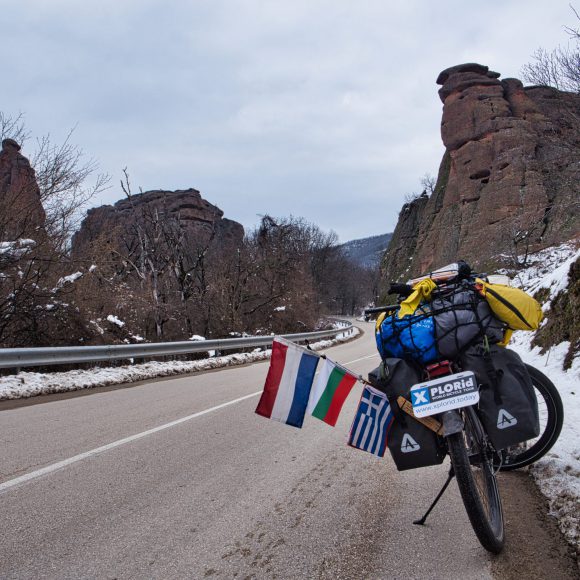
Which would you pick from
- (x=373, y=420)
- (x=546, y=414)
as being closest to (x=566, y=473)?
(x=546, y=414)

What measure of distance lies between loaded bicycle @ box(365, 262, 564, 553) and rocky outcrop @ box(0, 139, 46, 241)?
964cm

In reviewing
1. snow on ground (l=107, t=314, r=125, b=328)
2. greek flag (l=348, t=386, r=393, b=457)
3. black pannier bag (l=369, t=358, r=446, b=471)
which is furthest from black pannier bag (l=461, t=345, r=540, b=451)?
snow on ground (l=107, t=314, r=125, b=328)

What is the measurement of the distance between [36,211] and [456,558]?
419 inches

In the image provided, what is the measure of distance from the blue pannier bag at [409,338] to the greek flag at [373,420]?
10.5 inches

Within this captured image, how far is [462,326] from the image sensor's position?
2.56 meters

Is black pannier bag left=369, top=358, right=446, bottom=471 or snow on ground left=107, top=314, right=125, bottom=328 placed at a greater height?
snow on ground left=107, top=314, right=125, bottom=328

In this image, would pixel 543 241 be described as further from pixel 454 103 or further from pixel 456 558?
pixel 456 558

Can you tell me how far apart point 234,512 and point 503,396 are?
1852 mm

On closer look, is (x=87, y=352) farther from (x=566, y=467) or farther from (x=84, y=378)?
(x=566, y=467)

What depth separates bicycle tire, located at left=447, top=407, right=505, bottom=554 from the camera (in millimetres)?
2186

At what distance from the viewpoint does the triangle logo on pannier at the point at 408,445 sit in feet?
8.27

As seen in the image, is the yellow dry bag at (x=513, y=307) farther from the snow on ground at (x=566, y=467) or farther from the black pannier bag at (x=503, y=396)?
the snow on ground at (x=566, y=467)

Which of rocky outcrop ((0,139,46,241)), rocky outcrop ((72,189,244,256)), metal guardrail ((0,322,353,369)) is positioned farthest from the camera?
rocky outcrop ((72,189,244,256))

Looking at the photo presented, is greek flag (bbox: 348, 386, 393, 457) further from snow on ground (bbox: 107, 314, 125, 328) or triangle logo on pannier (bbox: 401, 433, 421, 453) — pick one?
snow on ground (bbox: 107, 314, 125, 328)
